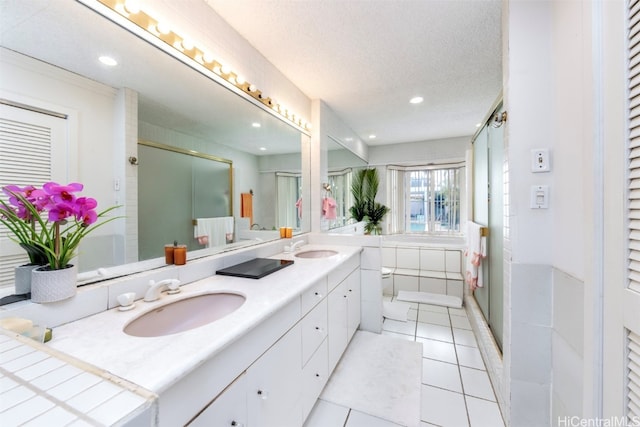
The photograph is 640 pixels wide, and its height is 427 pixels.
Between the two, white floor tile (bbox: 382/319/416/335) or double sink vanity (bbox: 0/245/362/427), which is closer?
double sink vanity (bbox: 0/245/362/427)

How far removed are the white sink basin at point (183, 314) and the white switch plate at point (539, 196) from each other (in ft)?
4.73

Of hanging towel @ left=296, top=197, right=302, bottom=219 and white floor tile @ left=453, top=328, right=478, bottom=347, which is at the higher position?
hanging towel @ left=296, top=197, right=302, bottom=219

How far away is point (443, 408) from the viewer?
1503 millimetres

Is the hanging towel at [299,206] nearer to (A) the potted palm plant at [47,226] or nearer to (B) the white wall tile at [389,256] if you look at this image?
(A) the potted palm plant at [47,226]

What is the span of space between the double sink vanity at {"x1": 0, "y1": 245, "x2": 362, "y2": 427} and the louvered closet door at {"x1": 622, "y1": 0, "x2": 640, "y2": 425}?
1071 millimetres

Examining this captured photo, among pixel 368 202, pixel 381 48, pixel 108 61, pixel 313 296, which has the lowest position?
pixel 313 296

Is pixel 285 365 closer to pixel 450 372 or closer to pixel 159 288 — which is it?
pixel 159 288

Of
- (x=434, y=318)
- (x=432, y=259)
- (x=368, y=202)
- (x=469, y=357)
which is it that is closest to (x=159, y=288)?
(x=469, y=357)

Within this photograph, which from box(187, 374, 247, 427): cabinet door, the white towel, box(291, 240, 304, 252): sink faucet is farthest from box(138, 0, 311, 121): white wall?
box(187, 374, 247, 427): cabinet door

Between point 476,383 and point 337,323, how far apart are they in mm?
1029

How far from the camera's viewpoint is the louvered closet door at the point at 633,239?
685 mm

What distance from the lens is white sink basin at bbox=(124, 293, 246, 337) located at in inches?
36.5

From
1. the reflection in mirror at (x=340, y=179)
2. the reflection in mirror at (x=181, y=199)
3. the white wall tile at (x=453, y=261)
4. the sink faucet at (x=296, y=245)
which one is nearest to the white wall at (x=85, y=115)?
the reflection in mirror at (x=181, y=199)

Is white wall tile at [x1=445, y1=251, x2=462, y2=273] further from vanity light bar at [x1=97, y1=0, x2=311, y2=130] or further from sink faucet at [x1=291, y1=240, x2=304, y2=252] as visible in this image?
vanity light bar at [x1=97, y1=0, x2=311, y2=130]
